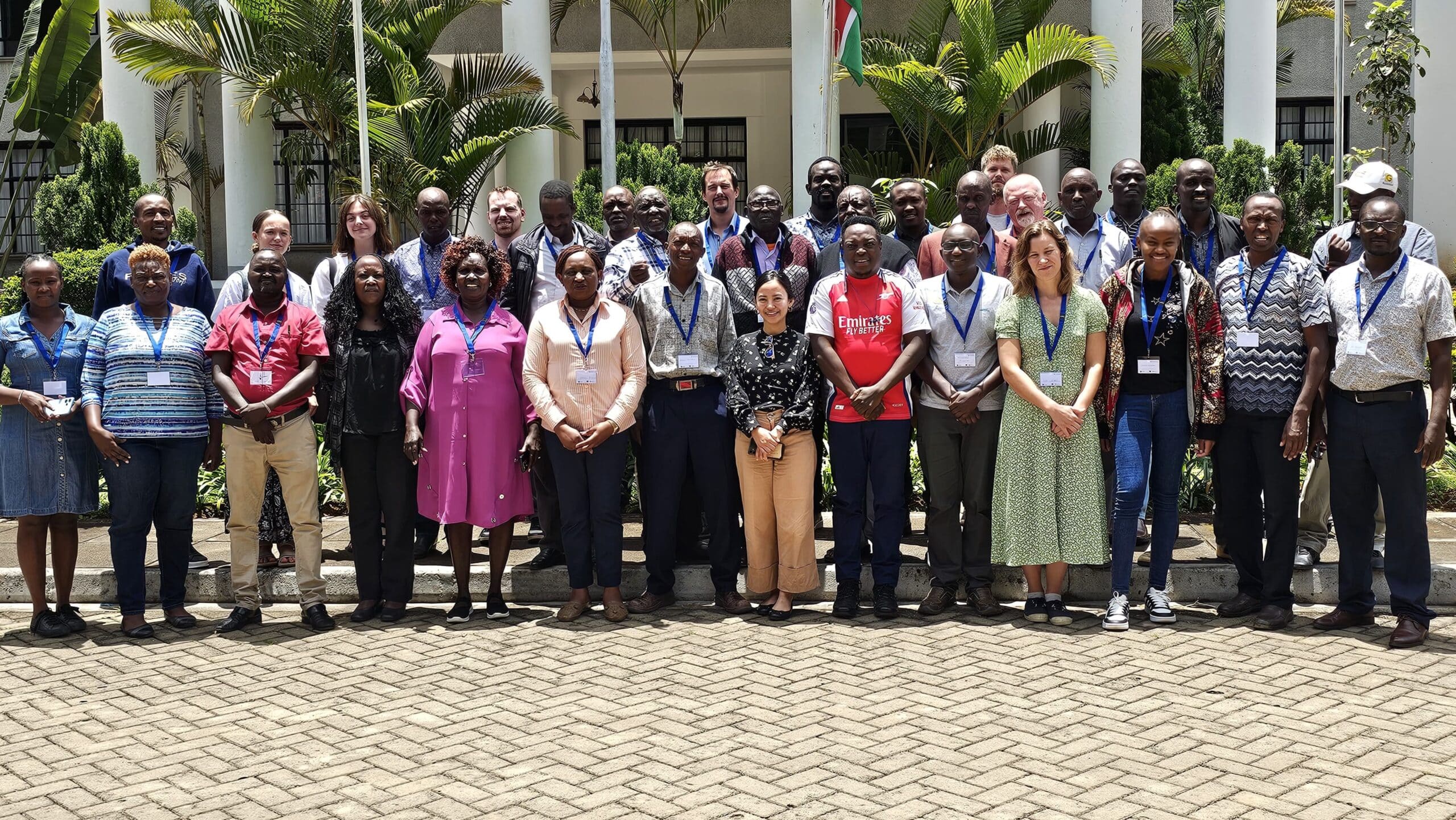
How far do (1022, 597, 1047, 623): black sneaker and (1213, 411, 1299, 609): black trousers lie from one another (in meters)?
1.09

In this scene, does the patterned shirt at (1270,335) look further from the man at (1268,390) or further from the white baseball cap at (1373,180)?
the white baseball cap at (1373,180)

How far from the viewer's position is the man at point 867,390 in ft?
25.3

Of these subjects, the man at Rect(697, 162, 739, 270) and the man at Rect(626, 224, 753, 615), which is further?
the man at Rect(697, 162, 739, 270)

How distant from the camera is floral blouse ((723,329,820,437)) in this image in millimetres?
7777

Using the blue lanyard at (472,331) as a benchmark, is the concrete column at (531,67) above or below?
above

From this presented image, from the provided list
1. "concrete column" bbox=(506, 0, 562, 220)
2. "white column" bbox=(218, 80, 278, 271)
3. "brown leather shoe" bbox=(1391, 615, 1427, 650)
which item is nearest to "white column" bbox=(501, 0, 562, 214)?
"concrete column" bbox=(506, 0, 562, 220)

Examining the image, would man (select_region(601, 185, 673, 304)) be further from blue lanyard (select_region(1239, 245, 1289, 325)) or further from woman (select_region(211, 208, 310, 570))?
blue lanyard (select_region(1239, 245, 1289, 325))

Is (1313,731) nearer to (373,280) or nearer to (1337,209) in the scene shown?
(373,280)

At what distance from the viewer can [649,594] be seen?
8141 millimetres

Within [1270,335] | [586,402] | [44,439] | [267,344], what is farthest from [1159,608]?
[44,439]

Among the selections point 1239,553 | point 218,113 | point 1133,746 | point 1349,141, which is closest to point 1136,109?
point 1349,141

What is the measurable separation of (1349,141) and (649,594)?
17058mm

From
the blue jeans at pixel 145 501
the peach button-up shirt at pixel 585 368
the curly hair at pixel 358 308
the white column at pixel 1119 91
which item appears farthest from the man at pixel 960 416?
the white column at pixel 1119 91

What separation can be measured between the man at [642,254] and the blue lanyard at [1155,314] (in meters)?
2.81
